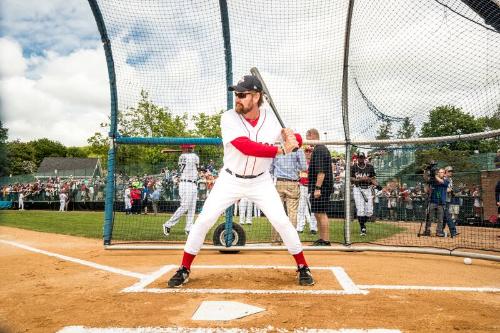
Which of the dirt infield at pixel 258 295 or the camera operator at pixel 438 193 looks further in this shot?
the camera operator at pixel 438 193

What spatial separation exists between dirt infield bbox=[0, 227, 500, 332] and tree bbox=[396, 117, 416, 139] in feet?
6.38

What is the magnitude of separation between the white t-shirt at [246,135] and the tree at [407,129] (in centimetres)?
292

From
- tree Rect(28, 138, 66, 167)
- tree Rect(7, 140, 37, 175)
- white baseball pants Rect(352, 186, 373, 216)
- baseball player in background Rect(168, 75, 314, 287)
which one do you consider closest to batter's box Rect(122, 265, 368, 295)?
baseball player in background Rect(168, 75, 314, 287)

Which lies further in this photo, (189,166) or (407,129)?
(189,166)

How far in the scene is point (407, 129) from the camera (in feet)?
20.2

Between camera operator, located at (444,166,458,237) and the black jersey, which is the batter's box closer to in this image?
the black jersey

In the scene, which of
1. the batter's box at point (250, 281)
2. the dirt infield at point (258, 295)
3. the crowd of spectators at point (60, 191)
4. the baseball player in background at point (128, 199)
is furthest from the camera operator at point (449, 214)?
the crowd of spectators at point (60, 191)

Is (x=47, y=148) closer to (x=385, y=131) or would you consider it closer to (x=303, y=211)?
(x=303, y=211)

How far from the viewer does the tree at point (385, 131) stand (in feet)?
20.6

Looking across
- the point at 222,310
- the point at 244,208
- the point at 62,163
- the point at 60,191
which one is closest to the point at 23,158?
the point at 62,163

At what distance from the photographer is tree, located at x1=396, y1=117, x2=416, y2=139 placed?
6.12 metres

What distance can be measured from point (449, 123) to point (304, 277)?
496cm

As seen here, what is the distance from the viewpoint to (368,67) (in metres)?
6.05

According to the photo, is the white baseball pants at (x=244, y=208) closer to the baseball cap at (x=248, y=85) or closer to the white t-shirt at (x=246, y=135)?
the white t-shirt at (x=246, y=135)
